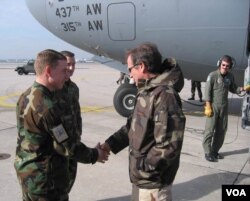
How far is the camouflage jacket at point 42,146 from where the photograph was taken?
2311 millimetres

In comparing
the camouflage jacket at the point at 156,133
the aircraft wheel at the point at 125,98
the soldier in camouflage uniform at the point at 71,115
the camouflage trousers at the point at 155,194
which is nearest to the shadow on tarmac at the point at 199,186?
the soldier in camouflage uniform at the point at 71,115

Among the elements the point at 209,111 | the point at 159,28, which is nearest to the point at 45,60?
the point at 209,111

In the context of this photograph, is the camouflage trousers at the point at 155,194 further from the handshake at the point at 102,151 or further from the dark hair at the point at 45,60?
the dark hair at the point at 45,60

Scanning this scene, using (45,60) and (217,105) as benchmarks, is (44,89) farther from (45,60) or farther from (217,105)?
(217,105)

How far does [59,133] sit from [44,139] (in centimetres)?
15

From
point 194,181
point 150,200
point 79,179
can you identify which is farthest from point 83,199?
point 150,200

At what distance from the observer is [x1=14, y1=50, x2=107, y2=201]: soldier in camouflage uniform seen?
2316 mm

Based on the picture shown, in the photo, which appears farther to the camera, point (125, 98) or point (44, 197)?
point (125, 98)

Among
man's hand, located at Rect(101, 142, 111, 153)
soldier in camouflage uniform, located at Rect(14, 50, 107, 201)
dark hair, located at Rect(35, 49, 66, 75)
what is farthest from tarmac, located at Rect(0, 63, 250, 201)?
dark hair, located at Rect(35, 49, 66, 75)

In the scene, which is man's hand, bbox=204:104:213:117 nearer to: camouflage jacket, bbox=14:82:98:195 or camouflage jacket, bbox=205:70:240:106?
camouflage jacket, bbox=205:70:240:106

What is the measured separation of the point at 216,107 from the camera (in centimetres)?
534

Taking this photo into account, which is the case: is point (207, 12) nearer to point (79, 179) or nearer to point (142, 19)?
point (142, 19)

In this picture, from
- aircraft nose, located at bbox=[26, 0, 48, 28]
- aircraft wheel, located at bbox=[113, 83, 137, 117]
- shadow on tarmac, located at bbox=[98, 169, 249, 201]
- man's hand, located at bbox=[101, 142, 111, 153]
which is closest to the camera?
man's hand, located at bbox=[101, 142, 111, 153]

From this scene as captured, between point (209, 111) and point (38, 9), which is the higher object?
point (38, 9)
